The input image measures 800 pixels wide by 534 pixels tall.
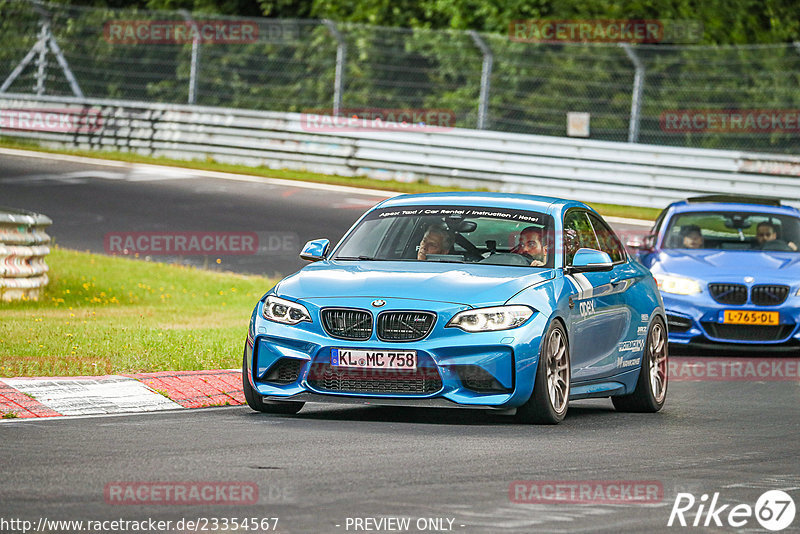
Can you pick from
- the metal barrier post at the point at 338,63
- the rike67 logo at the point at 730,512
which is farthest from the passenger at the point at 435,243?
the metal barrier post at the point at 338,63

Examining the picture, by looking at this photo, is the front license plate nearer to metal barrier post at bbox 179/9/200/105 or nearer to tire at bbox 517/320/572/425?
tire at bbox 517/320/572/425

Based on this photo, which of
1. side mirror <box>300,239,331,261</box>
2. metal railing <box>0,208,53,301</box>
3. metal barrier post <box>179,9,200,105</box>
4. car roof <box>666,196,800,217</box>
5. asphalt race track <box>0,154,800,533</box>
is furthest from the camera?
metal barrier post <box>179,9,200,105</box>

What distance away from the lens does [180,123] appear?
31812 mm

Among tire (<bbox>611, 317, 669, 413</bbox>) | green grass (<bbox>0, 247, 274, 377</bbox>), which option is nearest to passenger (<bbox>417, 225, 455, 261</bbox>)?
tire (<bbox>611, 317, 669, 413</bbox>)

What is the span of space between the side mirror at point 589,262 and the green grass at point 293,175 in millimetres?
16264

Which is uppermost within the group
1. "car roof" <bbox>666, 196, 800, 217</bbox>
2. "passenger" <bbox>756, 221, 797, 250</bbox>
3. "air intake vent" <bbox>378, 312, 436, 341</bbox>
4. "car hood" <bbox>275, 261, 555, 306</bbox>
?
"car hood" <bbox>275, 261, 555, 306</bbox>

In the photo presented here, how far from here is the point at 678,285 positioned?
15.9 m

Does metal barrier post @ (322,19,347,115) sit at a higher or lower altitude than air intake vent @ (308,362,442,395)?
higher

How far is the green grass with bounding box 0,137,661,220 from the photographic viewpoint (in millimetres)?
27672

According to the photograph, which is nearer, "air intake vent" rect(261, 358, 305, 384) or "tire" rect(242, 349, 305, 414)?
"air intake vent" rect(261, 358, 305, 384)

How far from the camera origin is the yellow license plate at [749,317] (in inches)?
614

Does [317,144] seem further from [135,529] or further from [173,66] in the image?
[135,529]

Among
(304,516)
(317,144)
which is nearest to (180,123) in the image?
(317,144)

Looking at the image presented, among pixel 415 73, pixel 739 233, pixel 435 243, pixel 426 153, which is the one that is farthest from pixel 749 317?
pixel 415 73
